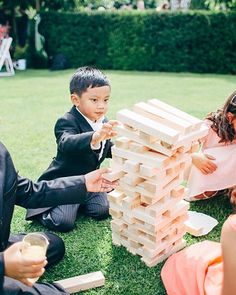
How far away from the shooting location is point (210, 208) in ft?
14.4

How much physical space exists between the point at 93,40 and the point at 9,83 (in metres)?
5.24

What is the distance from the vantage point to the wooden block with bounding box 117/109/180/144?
2.81 meters

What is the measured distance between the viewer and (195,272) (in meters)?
2.86

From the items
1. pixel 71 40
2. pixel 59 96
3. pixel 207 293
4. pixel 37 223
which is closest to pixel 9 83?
pixel 59 96

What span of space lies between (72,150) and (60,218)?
632 millimetres

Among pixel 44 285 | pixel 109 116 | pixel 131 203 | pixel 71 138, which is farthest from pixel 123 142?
pixel 109 116

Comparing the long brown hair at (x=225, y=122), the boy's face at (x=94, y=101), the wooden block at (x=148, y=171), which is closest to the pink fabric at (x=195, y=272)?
the wooden block at (x=148, y=171)

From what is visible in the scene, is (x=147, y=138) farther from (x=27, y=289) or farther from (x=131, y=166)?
(x=27, y=289)

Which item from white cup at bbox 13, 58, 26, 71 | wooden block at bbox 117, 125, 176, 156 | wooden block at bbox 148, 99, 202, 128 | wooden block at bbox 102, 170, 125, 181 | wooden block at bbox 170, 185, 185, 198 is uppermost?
wooden block at bbox 148, 99, 202, 128

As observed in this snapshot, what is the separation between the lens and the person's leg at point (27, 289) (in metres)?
2.48

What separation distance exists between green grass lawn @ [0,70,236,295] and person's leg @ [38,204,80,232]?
0.25ft

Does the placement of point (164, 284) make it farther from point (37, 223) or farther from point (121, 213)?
point (37, 223)

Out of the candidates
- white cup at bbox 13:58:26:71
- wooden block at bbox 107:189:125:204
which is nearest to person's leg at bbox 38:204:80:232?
wooden block at bbox 107:189:125:204

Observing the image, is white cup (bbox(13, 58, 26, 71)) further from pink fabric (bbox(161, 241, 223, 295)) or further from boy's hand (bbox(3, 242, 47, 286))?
boy's hand (bbox(3, 242, 47, 286))
